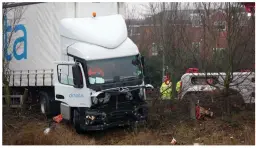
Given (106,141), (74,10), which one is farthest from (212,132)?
(74,10)

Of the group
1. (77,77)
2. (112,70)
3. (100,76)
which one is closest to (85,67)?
(77,77)

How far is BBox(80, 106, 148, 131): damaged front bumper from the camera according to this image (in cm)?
1093

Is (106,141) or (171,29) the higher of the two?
(171,29)

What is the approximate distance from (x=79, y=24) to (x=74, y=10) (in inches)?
27.9

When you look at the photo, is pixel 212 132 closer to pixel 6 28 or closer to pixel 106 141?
pixel 106 141

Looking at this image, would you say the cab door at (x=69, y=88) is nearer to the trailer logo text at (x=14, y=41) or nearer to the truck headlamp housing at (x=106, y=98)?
the truck headlamp housing at (x=106, y=98)

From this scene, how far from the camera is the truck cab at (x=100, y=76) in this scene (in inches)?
432

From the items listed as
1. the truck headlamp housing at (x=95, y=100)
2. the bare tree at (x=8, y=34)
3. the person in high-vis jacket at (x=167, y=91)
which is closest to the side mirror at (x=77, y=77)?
the truck headlamp housing at (x=95, y=100)

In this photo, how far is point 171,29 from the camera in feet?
45.2

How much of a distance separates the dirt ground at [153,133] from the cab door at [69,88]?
838mm

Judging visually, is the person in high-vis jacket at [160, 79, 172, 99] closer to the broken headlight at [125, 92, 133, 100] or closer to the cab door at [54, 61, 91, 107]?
the broken headlight at [125, 92, 133, 100]

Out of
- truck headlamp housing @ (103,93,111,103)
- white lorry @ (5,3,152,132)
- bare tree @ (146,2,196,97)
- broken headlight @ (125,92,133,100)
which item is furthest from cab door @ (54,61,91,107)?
bare tree @ (146,2,196,97)

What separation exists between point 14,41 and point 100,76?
393cm

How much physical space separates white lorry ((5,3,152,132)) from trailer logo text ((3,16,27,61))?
0.08m
